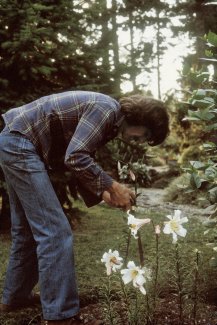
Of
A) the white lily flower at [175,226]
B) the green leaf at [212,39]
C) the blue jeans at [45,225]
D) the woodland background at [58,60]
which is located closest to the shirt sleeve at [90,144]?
the blue jeans at [45,225]

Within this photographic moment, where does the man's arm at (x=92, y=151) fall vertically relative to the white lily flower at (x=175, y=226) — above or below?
above

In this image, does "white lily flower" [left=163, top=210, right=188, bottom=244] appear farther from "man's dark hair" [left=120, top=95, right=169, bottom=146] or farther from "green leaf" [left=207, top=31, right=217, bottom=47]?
"green leaf" [left=207, top=31, right=217, bottom=47]

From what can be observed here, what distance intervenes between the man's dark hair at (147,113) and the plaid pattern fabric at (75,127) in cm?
6

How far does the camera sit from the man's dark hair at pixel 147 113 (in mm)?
2688

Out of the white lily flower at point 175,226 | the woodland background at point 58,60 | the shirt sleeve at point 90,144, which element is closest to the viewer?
the white lily flower at point 175,226

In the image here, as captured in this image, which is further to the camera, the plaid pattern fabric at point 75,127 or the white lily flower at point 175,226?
the plaid pattern fabric at point 75,127

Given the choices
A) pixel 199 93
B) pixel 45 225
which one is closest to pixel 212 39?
pixel 199 93

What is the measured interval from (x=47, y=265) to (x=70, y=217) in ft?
13.2

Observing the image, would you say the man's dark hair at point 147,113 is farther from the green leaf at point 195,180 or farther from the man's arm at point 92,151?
the green leaf at point 195,180

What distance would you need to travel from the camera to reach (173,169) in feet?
48.6

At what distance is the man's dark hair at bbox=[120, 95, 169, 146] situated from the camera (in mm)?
2688

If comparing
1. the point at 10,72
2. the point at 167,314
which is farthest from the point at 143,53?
the point at 167,314

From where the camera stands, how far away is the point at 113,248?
5.11 metres

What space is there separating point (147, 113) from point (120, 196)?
525 mm
